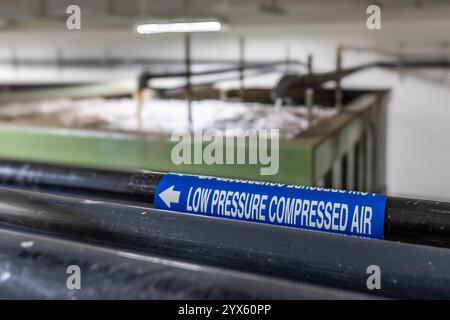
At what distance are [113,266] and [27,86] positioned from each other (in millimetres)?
6287

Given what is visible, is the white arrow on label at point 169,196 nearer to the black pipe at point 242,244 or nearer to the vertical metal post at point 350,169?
the black pipe at point 242,244

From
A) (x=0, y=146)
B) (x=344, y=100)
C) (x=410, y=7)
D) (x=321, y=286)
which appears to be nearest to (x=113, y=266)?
(x=321, y=286)

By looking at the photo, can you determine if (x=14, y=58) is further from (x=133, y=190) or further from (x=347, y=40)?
(x=133, y=190)

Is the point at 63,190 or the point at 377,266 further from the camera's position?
the point at 63,190

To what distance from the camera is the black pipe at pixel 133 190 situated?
772 mm

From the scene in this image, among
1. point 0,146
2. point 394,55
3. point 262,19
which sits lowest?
point 0,146

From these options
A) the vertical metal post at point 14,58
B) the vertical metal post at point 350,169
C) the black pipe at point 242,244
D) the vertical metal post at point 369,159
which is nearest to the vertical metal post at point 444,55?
the vertical metal post at point 369,159

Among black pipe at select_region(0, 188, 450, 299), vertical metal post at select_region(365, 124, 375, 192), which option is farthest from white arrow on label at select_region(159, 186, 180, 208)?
vertical metal post at select_region(365, 124, 375, 192)

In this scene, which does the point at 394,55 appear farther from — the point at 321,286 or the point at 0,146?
the point at 321,286

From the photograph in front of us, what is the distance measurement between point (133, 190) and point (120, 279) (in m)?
0.37

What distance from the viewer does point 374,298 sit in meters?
0.55

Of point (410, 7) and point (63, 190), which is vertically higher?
point (410, 7)

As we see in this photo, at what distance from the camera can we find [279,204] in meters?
0.80

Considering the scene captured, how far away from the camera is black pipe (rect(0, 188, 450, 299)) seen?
58cm
